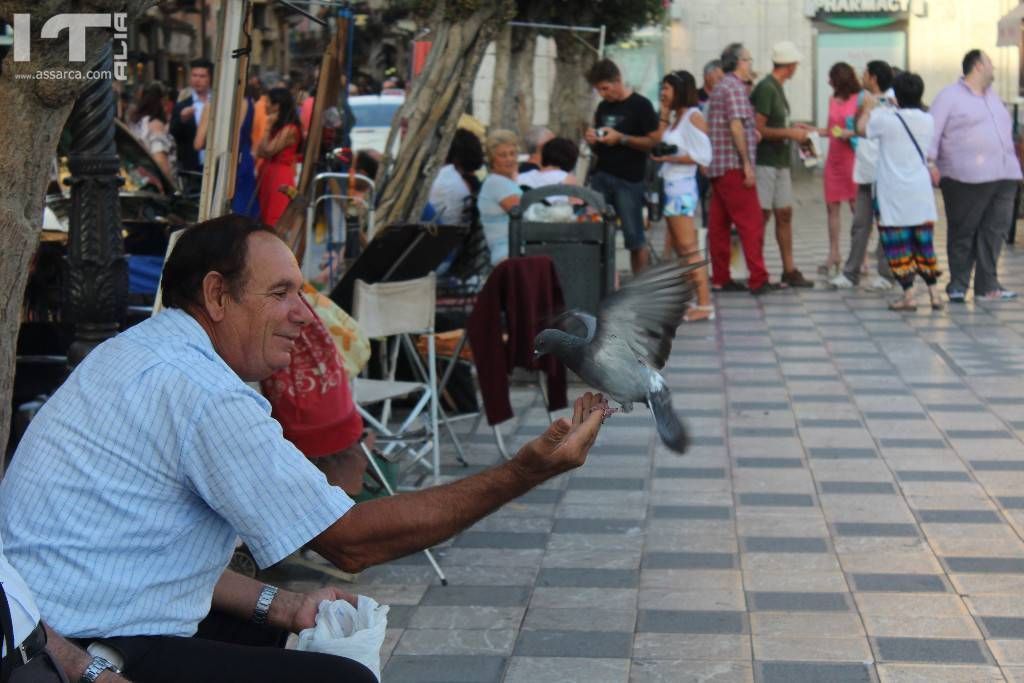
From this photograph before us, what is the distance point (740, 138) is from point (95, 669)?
9.86 m

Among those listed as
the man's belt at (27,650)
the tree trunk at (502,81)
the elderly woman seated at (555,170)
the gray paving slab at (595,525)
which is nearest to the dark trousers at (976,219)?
the elderly woman seated at (555,170)

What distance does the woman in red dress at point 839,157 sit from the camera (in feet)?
44.4

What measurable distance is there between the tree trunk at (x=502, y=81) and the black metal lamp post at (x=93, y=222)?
12.6 meters

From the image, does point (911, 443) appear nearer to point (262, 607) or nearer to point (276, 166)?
point (276, 166)

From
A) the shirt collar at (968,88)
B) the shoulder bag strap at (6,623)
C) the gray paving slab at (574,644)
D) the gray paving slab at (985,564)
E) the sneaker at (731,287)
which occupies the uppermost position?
the shirt collar at (968,88)

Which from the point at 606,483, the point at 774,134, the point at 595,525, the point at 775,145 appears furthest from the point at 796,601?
the point at 775,145

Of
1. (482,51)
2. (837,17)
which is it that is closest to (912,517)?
(482,51)

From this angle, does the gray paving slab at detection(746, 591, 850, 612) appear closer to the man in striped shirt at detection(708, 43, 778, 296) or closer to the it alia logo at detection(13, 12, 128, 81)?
the it alia logo at detection(13, 12, 128, 81)

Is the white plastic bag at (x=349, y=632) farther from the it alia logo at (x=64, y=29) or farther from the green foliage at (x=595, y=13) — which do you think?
the green foliage at (x=595, y=13)

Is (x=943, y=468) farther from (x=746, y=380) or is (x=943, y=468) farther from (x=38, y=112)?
(x=38, y=112)

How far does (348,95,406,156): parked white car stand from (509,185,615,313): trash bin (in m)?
9.74

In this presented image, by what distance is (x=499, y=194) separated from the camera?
9.38 meters

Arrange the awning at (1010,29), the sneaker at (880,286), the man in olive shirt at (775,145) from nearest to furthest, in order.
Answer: the man in olive shirt at (775,145)
the sneaker at (880,286)
the awning at (1010,29)

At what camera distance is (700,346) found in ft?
34.9
